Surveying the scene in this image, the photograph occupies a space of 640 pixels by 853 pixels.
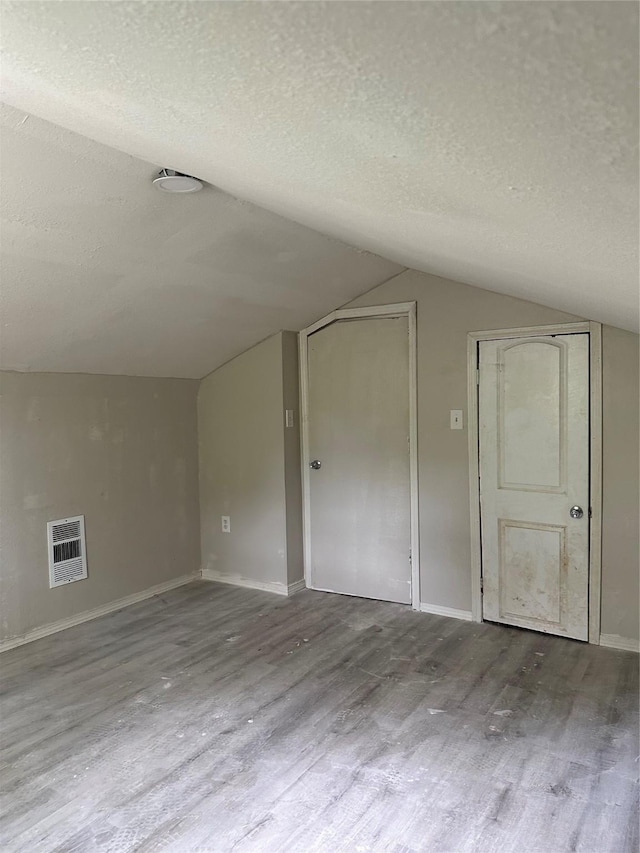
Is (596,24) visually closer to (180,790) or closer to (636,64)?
(636,64)

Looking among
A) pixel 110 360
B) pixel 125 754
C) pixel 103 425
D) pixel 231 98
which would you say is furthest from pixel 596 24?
pixel 103 425

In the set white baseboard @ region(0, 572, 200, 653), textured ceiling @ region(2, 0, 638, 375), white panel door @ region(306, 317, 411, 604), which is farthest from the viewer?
white panel door @ region(306, 317, 411, 604)

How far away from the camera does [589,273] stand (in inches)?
69.1

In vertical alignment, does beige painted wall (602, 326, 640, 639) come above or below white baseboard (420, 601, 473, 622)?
above

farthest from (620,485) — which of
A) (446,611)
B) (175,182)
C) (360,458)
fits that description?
(175,182)

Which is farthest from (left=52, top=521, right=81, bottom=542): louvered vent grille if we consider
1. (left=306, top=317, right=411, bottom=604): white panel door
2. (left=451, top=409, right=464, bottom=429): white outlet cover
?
(left=451, top=409, right=464, bottom=429): white outlet cover

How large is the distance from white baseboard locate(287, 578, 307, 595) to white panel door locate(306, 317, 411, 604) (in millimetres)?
77

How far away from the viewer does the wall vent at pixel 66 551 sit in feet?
Answer: 12.6

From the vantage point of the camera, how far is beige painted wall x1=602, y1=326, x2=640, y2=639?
3.37m

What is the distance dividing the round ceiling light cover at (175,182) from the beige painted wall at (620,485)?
2371mm

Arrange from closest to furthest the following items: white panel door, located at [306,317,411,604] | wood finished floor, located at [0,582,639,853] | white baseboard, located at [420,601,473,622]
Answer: wood finished floor, located at [0,582,639,853] < white baseboard, located at [420,601,473,622] < white panel door, located at [306,317,411,604]

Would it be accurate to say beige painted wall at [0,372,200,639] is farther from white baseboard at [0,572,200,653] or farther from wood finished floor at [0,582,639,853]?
wood finished floor at [0,582,639,853]

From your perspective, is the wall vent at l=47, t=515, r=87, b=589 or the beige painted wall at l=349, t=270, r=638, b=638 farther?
the wall vent at l=47, t=515, r=87, b=589

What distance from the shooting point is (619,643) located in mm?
3453
